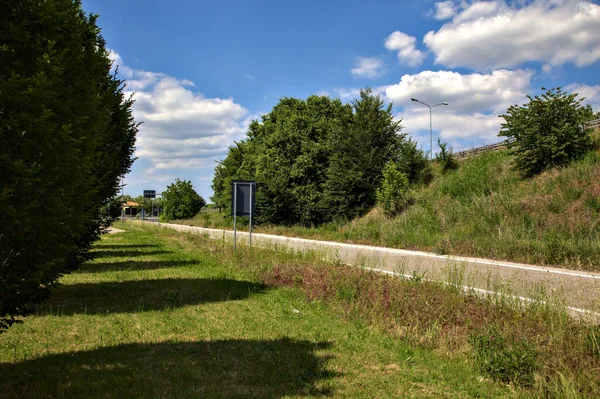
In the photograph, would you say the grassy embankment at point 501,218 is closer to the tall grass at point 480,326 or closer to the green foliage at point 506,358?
the tall grass at point 480,326

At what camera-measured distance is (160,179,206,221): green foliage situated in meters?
60.6

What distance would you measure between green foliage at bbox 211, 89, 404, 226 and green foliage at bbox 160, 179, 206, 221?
8618 mm

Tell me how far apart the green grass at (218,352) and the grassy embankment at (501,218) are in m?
5.74

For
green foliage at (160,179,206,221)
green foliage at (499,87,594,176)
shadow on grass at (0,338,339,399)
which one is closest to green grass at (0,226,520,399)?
shadow on grass at (0,338,339,399)

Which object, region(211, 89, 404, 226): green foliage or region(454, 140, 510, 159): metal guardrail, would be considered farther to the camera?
region(211, 89, 404, 226): green foliage

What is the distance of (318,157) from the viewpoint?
36.1 metres

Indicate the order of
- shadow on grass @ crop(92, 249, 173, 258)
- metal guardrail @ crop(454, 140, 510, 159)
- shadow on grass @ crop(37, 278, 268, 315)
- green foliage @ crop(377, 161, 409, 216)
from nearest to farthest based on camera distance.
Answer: shadow on grass @ crop(37, 278, 268, 315) → shadow on grass @ crop(92, 249, 173, 258) → green foliage @ crop(377, 161, 409, 216) → metal guardrail @ crop(454, 140, 510, 159)

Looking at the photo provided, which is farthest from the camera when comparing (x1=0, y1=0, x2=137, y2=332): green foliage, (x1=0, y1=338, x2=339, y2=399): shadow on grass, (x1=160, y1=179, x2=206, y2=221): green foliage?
(x1=160, y1=179, x2=206, y2=221): green foliage

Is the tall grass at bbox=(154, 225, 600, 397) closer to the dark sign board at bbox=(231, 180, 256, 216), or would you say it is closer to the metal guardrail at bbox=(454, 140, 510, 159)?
the dark sign board at bbox=(231, 180, 256, 216)

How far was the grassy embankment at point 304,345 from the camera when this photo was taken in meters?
4.73

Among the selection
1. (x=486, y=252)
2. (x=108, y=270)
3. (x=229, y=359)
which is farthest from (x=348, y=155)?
(x=229, y=359)

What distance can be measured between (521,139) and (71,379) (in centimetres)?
2044

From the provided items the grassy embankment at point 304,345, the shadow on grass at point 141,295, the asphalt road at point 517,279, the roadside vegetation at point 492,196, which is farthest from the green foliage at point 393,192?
the grassy embankment at point 304,345

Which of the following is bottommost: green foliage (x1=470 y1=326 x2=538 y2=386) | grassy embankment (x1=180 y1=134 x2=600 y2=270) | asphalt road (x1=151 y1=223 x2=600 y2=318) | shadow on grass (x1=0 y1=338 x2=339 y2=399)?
shadow on grass (x1=0 y1=338 x2=339 y2=399)
